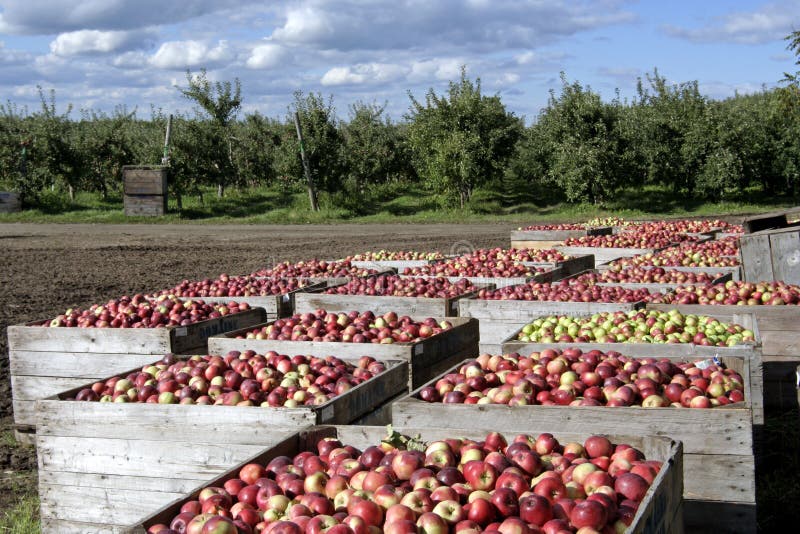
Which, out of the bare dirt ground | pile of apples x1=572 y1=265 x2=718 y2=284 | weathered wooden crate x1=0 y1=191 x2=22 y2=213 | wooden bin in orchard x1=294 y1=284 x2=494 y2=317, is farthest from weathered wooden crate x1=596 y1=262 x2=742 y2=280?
weathered wooden crate x1=0 y1=191 x2=22 y2=213

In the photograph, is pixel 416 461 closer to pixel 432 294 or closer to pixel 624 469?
pixel 624 469

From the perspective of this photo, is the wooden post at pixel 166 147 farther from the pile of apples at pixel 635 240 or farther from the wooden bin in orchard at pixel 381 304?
the wooden bin in orchard at pixel 381 304

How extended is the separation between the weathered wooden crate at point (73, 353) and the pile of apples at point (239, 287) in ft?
7.22

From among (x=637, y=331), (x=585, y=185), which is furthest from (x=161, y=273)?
(x=585, y=185)

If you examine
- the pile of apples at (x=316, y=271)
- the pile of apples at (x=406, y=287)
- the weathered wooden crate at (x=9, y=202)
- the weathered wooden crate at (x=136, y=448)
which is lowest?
the weathered wooden crate at (x=136, y=448)

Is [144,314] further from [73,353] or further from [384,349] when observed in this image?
[384,349]

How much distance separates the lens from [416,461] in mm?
3553

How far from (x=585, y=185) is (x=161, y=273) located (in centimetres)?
2078

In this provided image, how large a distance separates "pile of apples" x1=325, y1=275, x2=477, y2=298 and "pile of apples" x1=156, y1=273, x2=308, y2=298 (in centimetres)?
63

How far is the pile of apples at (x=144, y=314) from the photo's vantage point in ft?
25.1

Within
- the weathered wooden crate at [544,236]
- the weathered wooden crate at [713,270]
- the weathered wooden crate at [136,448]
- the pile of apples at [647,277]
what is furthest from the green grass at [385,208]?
the weathered wooden crate at [136,448]

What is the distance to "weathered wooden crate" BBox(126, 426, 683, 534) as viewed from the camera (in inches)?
121

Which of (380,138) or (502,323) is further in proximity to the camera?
(380,138)

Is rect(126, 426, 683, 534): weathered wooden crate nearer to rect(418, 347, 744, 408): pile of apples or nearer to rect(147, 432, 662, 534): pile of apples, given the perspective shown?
rect(147, 432, 662, 534): pile of apples
